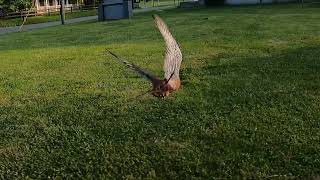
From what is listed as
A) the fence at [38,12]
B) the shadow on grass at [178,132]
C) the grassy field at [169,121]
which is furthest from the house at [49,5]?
the shadow on grass at [178,132]

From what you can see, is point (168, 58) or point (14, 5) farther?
point (14, 5)

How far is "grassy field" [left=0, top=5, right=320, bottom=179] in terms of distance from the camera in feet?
14.7

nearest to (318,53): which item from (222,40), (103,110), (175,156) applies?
(222,40)

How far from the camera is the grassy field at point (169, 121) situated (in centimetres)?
447

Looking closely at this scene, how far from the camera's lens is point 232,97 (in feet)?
20.5

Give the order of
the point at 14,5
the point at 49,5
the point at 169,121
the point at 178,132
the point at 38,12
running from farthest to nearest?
the point at 49,5, the point at 38,12, the point at 14,5, the point at 169,121, the point at 178,132

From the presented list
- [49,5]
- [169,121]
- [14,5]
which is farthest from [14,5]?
Answer: [169,121]

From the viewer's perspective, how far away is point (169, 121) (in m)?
5.54

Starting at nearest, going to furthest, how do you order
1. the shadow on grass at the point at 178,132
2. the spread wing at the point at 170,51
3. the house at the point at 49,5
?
the spread wing at the point at 170,51 < the shadow on grass at the point at 178,132 < the house at the point at 49,5

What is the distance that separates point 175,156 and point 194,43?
770cm

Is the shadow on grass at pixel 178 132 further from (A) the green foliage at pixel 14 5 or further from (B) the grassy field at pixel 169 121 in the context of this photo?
(A) the green foliage at pixel 14 5

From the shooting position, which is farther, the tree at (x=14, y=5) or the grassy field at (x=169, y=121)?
the tree at (x=14, y=5)

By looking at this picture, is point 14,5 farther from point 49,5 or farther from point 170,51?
point 170,51

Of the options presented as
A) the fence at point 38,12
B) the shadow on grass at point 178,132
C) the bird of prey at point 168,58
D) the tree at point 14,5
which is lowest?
the fence at point 38,12
